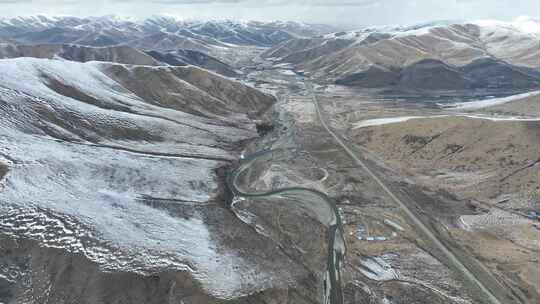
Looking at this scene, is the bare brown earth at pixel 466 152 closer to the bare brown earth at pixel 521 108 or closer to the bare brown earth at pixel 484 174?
the bare brown earth at pixel 484 174

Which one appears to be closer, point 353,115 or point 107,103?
point 107,103

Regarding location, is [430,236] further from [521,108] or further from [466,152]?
[521,108]

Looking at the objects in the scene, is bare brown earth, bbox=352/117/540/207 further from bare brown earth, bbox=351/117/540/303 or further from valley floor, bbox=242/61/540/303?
valley floor, bbox=242/61/540/303

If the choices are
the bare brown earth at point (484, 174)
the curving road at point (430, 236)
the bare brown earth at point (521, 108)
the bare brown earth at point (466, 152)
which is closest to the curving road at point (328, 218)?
the curving road at point (430, 236)

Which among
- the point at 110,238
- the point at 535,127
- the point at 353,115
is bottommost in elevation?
the point at 353,115

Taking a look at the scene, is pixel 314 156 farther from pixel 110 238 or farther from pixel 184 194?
pixel 110 238

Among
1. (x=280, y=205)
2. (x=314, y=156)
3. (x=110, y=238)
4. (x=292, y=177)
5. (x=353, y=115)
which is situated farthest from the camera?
(x=353, y=115)

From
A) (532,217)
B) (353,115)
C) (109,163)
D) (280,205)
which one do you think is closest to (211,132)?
(109,163)

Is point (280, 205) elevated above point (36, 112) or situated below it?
below
